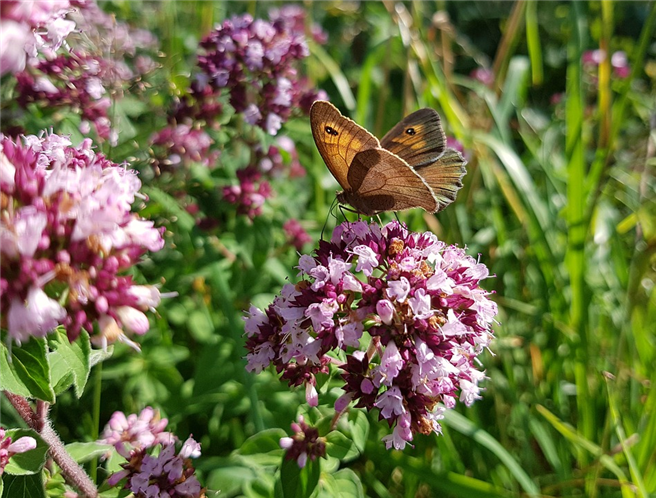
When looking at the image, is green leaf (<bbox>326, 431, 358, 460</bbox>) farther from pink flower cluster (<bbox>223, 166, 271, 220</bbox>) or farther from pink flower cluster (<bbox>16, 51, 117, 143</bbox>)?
pink flower cluster (<bbox>16, 51, 117, 143</bbox>)

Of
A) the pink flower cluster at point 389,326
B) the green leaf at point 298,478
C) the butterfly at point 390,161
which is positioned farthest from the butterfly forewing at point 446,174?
the green leaf at point 298,478

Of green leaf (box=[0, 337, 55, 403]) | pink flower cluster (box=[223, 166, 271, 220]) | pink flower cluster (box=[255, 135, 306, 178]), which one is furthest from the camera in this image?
pink flower cluster (box=[255, 135, 306, 178])

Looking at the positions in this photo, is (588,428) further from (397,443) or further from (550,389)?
(397,443)

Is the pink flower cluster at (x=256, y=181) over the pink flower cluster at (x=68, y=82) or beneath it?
beneath

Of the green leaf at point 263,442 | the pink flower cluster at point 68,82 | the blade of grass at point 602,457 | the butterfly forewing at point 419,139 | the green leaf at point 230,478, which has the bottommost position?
the blade of grass at point 602,457

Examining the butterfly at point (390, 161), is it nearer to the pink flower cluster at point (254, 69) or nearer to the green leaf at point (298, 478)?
the pink flower cluster at point (254, 69)

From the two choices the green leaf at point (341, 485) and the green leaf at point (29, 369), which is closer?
the green leaf at point (29, 369)

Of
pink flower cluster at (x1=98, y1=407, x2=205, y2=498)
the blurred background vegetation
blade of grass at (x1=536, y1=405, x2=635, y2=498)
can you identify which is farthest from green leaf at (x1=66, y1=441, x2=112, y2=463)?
blade of grass at (x1=536, y1=405, x2=635, y2=498)

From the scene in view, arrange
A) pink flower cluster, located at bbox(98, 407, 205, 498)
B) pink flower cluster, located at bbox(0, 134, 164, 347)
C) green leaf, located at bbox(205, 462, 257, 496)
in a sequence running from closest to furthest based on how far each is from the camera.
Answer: pink flower cluster, located at bbox(0, 134, 164, 347)
pink flower cluster, located at bbox(98, 407, 205, 498)
green leaf, located at bbox(205, 462, 257, 496)
